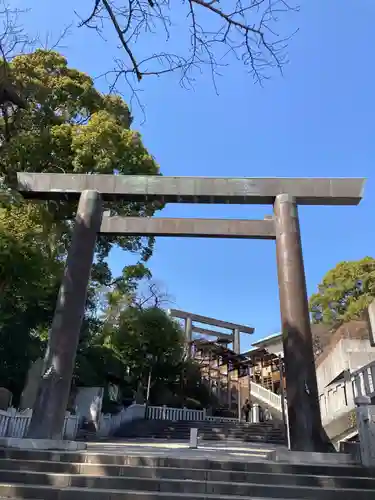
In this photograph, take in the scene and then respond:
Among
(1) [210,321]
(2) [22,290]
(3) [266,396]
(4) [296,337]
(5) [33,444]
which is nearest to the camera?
(5) [33,444]

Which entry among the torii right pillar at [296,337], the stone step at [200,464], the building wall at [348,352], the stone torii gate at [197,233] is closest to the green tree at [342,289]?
the building wall at [348,352]

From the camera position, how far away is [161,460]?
4727 millimetres

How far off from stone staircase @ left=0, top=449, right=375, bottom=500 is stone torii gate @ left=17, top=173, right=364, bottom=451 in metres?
1.39

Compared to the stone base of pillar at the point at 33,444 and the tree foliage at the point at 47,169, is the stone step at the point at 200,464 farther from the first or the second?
the tree foliage at the point at 47,169

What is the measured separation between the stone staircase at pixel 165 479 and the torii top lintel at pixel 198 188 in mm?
4985

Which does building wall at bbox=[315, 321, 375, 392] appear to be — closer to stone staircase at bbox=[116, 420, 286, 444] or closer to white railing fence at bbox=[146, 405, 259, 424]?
stone staircase at bbox=[116, 420, 286, 444]

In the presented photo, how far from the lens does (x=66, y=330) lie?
685cm

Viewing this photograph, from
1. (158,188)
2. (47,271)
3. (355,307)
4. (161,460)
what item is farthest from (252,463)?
(355,307)

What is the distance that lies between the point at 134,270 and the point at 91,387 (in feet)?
19.8

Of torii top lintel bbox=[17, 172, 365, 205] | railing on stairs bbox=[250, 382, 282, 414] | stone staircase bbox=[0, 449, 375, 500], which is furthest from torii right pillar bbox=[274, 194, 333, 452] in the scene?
railing on stairs bbox=[250, 382, 282, 414]

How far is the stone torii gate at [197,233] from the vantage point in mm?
6262

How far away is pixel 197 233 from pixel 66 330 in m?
3.38

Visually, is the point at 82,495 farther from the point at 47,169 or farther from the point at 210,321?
the point at 210,321

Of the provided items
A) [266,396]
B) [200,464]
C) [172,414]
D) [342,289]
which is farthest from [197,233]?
[342,289]
